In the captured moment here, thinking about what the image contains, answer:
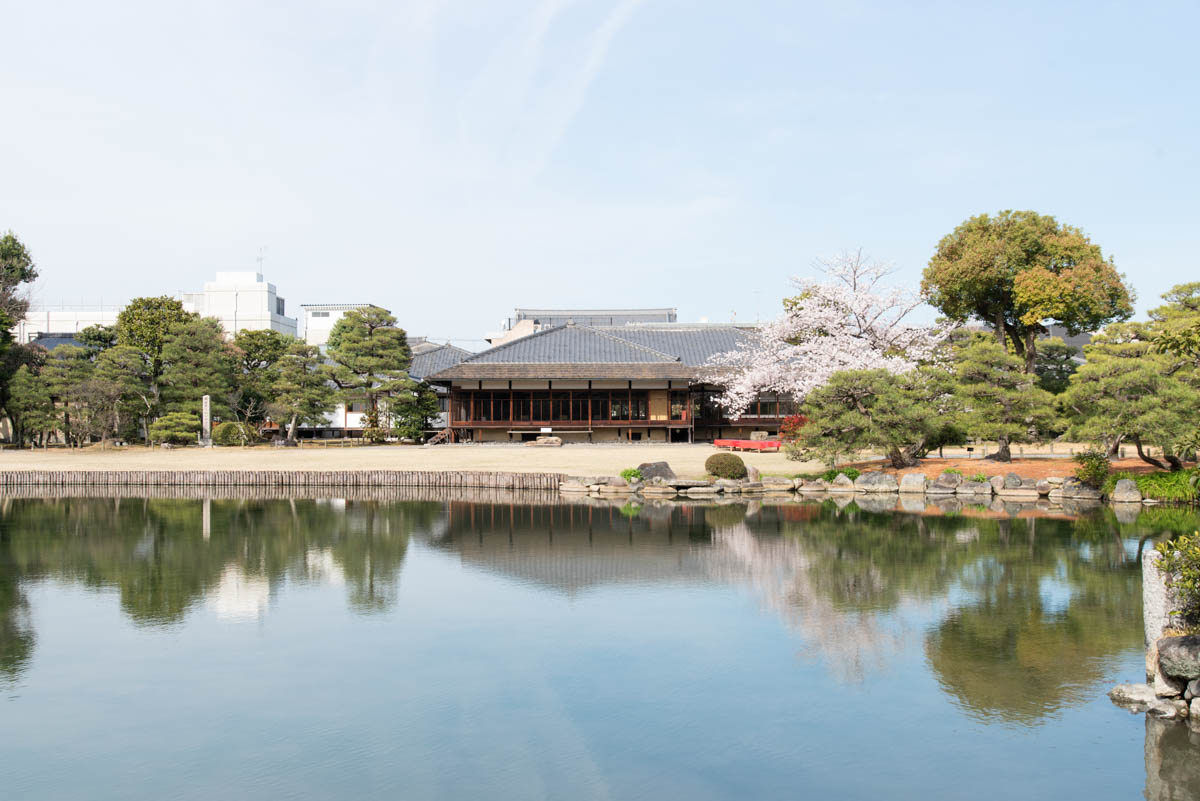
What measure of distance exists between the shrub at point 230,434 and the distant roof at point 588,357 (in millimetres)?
7529

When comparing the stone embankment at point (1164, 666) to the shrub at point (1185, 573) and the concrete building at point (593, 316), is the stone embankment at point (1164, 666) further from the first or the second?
the concrete building at point (593, 316)

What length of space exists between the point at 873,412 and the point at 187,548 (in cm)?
1527

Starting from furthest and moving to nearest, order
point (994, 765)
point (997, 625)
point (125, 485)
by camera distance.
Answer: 1. point (125, 485)
2. point (997, 625)
3. point (994, 765)

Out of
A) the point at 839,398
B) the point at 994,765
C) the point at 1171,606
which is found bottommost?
the point at 994,765

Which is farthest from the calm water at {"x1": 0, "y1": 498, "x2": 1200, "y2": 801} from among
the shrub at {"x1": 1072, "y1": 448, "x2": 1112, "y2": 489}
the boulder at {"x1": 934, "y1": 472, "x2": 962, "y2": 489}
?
the boulder at {"x1": 934, "y1": 472, "x2": 962, "y2": 489}

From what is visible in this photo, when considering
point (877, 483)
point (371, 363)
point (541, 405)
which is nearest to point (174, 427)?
point (371, 363)

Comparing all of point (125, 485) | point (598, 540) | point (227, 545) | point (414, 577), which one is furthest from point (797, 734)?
point (125, 485)

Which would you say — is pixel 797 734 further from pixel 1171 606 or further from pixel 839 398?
pixel 839 398

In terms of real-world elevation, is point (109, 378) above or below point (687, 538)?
above

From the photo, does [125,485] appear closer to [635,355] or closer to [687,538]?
[687,538]

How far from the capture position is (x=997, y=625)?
8844 mm

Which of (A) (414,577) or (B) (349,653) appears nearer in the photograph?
(B) (349,653)

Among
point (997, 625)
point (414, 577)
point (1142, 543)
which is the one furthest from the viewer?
point (1142, 543)

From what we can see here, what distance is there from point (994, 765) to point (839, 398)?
16575mm
